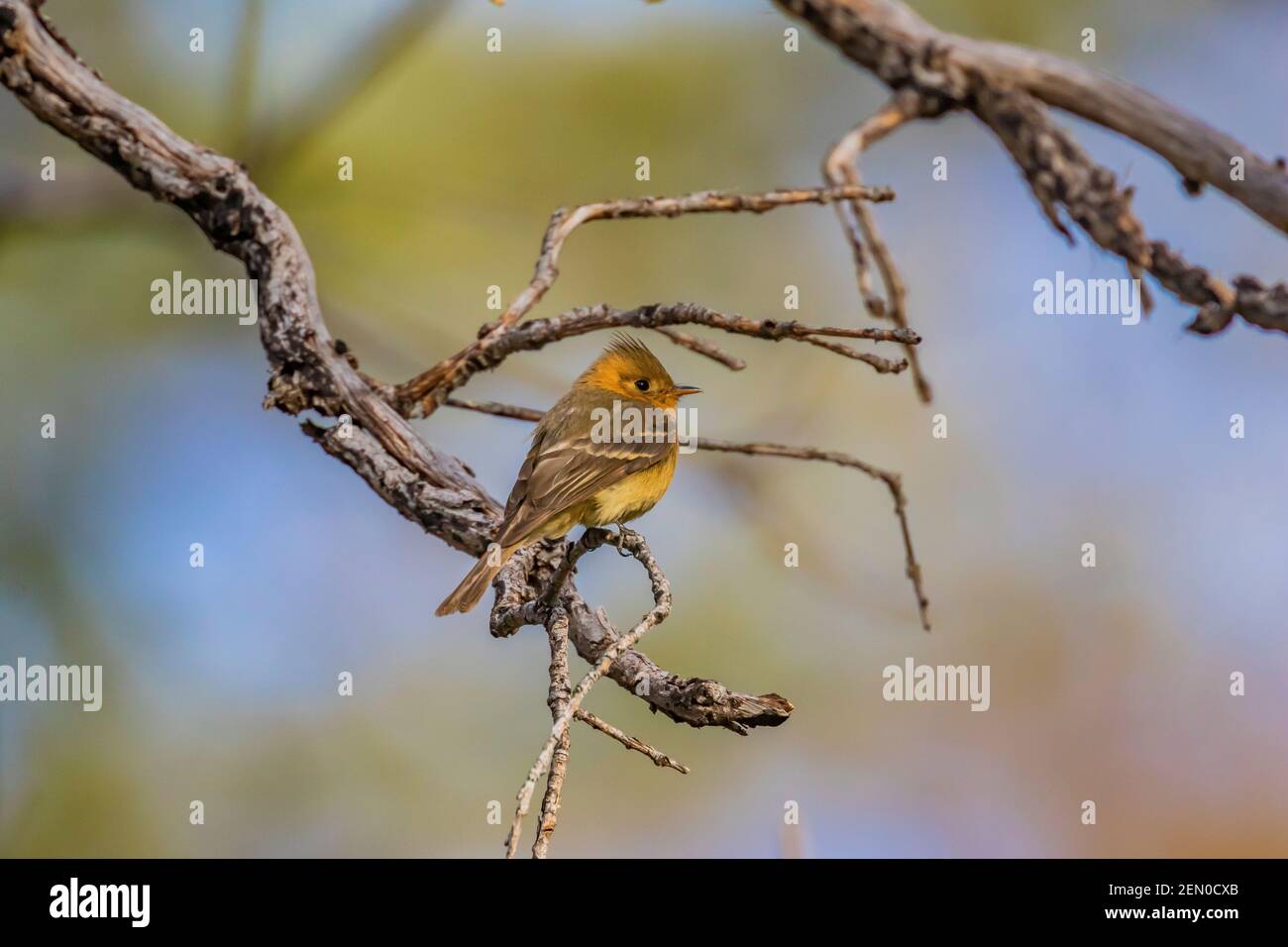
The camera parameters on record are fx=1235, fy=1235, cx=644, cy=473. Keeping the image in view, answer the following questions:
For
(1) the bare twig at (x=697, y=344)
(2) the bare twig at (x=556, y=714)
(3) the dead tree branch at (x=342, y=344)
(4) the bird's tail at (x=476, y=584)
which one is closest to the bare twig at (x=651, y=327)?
(3) the dead tree branch at (x=342, y=344)

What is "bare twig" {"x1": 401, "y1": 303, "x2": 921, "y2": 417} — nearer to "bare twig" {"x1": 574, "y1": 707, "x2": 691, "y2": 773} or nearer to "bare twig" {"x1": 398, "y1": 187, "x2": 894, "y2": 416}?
"bare twig" {"x1": 398, "y1": 187, "x2": 894, "y2": 416}

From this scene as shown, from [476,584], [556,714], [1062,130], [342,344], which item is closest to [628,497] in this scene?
[476,584]

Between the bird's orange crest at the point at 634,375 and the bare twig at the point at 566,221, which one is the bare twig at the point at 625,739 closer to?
the bare twig at the point at 566,221

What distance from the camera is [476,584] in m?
3.85

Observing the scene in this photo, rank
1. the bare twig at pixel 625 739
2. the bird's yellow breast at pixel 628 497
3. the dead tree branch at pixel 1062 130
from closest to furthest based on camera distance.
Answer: the bare twig at pixel 625 739 < the dead tree branch at pixel 1062 130 < the bird's yellow breast at pixel 628 497

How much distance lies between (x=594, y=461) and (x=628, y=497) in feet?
0.64

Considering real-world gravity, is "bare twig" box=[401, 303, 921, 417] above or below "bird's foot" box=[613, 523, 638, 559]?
above

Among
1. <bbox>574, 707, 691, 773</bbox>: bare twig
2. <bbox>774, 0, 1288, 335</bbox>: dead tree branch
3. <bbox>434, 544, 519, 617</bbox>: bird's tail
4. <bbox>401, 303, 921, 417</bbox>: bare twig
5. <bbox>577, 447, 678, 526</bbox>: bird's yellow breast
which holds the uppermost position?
<bbox>774, 0, 1288, 335</bbox>: dead tree branch

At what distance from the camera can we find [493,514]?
4.13 m

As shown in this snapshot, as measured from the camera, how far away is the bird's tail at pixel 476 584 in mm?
3844

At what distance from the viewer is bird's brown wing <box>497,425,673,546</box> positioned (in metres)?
3.98

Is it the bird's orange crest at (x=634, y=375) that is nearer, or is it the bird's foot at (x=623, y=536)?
the bird's foot at (x=623, y=536)

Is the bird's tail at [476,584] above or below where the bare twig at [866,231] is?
below

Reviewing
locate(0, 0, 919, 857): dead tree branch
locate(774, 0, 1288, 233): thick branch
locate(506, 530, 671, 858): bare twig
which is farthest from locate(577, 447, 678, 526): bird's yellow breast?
locate(774, 0, 1288, 233): thick branch
